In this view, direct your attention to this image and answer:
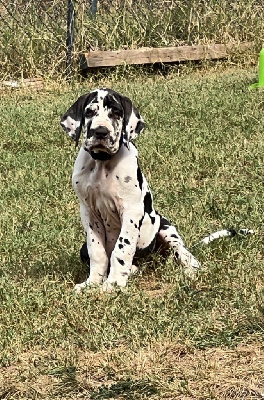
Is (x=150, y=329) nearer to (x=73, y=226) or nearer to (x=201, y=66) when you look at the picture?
(x=73, y=226)

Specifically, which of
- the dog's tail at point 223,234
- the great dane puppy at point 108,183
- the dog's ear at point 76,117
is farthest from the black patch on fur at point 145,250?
the dog's ear at point 76,117

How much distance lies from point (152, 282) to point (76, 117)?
1193 millimetres

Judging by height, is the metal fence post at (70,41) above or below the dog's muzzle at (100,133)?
below

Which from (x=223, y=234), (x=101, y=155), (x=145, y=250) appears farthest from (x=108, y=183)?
(x=223, y=234)

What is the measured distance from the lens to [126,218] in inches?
202

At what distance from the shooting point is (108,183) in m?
5.09

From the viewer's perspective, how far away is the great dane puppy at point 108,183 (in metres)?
5.05

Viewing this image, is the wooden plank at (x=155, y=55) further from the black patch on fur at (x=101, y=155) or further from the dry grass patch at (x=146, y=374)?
the dry grass patch at (x=146, y=374)

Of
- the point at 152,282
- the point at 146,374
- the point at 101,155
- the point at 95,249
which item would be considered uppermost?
the point at 101,155

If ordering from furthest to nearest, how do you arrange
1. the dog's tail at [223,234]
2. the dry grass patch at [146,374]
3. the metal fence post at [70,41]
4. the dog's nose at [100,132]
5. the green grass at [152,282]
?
the metal fence post at [70,41] < the dog's tail at [223,234] < the dog's nose at [100,132] < the green grass at [152,282] < the dry grass patch at [146,374]

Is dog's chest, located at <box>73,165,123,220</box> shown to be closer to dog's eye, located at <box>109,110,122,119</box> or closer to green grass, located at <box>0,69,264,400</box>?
dog's eye, located at <box>109,110,122,119</box>

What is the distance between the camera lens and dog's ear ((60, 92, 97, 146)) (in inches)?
204

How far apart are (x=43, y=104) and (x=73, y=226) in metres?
4.76

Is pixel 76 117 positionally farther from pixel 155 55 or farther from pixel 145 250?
pixel 155 55
